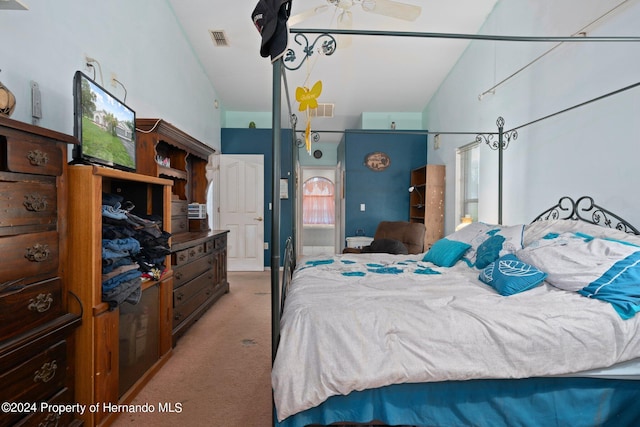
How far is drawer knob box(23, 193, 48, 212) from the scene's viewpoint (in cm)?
124

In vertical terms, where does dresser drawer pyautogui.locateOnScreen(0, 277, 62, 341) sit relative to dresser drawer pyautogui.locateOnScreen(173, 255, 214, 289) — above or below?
above

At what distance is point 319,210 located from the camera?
9562 mm

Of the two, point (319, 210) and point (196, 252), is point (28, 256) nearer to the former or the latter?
point (196, 252)

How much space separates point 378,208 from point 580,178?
3.45 m

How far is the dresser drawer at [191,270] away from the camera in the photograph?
2.66 metres

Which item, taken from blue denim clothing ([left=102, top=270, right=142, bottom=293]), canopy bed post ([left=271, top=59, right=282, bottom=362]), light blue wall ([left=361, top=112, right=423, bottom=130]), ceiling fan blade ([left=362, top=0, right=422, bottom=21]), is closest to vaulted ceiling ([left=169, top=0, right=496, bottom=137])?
ceiling fan blade ([left=362, top=0, right=422, bottom=21])

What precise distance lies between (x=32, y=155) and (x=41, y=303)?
0.59 meters

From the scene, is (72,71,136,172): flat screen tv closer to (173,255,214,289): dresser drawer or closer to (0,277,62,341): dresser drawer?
(0,277,62,341): dresser drawer

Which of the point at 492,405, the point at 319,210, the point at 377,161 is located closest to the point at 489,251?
the point at 492,405

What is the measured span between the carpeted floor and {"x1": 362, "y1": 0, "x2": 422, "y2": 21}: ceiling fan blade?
99.4 inches

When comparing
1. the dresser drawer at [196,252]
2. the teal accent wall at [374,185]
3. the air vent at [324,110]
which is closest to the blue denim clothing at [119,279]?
the dresser drawer at [196,252]

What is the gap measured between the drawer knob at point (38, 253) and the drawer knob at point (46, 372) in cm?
42

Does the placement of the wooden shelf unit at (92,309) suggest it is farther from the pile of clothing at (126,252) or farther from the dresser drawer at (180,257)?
the dresser drawer at (180,257)

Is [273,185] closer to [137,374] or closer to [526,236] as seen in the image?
[137,374]
